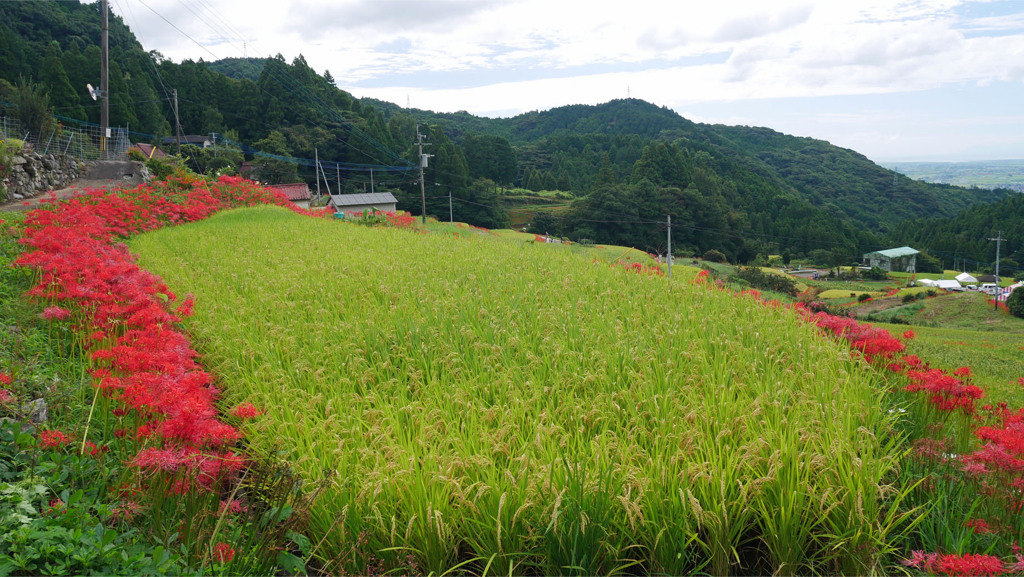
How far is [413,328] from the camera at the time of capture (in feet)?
16.9

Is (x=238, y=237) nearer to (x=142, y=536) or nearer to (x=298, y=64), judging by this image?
(x=142, y=536)

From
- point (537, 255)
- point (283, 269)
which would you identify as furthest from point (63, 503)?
point (537, 255)

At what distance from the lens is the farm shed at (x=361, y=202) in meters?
45.0

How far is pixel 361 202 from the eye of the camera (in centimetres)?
4672

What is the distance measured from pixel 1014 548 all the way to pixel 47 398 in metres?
5.18

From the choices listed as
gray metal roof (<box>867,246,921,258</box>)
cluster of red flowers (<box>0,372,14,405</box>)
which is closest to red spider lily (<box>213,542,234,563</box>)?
cluster of red flowers (<box>0,372,14,405</box>)

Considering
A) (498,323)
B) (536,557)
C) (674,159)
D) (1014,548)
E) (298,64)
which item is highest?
(298,64)

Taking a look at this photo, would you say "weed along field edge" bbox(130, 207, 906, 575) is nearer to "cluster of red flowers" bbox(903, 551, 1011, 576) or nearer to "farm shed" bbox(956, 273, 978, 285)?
"cluster of red flowers" bbox(903, 551, 1011, 576)

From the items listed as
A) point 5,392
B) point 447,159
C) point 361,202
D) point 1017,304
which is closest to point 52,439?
point 5,392

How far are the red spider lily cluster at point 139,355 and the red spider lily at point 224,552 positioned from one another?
1.27 ft

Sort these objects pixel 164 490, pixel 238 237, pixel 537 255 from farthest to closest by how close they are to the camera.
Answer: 1. pixel 238 237
2. pixel 537 255
3. pixel 164 490

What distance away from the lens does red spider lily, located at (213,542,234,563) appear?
235 cm

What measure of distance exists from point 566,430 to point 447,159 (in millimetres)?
61055

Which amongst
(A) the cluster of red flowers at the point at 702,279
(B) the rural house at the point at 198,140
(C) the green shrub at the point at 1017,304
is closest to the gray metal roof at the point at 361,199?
(B) the rural house at the point at 198,140
